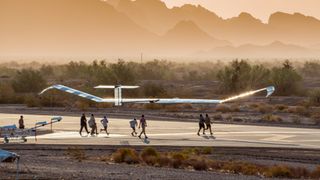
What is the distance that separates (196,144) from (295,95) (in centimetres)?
3998

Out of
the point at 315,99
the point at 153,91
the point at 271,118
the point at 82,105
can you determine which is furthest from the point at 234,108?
the point at 153,91

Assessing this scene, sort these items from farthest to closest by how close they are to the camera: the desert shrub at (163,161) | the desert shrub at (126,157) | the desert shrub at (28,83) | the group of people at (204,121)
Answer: the desert shrub at (28,83) → the group of people at (204,121) → the desert shrub at (126,157) → the desert shrub at (163,161)

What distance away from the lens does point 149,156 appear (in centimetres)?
3023

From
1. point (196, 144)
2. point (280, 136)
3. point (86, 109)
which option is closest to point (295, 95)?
point (86, 109)

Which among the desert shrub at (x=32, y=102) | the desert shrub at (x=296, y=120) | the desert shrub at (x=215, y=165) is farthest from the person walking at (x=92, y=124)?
the desert shrub at (x=32, y=102)

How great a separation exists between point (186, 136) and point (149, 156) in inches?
372

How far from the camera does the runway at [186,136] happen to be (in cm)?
3606

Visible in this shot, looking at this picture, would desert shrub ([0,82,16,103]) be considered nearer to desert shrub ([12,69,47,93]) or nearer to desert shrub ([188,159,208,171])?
desert shrub ([12,69,47,93])

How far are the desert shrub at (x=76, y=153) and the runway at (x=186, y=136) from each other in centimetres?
282

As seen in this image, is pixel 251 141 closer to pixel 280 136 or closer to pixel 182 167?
pixel 280 136

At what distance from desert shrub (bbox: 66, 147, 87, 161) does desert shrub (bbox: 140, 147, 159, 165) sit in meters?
2.37

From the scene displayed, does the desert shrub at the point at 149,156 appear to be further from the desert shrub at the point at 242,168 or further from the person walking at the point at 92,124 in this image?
the person walking at the point at 92,124

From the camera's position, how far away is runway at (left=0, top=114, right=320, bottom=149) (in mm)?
36062

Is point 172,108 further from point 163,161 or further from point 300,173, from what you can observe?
point 300,173
